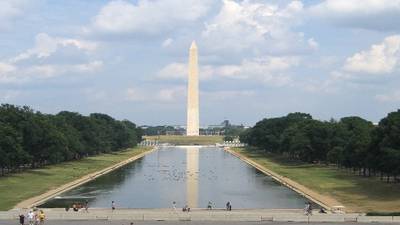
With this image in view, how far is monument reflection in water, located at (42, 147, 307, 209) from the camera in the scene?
5462 centimetres

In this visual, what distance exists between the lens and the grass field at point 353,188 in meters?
50.8

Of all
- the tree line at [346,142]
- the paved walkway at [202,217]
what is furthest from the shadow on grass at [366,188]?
the paved walkway at [202,217]

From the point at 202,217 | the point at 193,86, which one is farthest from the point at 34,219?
the point at 193,86

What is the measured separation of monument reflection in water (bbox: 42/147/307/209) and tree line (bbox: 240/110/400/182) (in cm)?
932

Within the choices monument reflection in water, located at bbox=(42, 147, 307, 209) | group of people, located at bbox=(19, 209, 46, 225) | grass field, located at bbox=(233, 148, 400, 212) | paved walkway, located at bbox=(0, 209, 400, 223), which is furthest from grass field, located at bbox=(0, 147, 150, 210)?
grass field, located at bbox=(233, 148, 400, 212)

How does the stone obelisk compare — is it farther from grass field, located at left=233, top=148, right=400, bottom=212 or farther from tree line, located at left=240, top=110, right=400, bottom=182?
grass field, located at left=233, top=148, right=400, bottom=212

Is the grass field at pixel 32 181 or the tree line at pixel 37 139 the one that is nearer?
the grass field at pixel 32 181

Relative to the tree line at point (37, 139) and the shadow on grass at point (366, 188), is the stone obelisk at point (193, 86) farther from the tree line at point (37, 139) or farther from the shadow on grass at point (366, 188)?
Answer: the shadow on grass at point (366, 188)

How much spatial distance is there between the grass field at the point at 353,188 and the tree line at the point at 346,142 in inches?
68.9

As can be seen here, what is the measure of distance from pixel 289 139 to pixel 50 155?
160 feet

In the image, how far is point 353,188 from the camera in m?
64.6

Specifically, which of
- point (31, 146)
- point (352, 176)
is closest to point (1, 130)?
point (31, 146)

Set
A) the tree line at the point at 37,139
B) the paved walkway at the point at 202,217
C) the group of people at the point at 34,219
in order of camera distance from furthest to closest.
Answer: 1. the tree line at the point at 37,139
2. the paved walkway at the point at 202,217
3. the group of people at the point at 34,219

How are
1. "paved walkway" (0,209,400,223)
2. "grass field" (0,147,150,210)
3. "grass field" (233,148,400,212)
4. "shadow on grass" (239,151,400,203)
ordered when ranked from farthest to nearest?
"grass field" (0,147,150,210) < "shadow on grass" (239,151,400,203) < "grass field" (233,148,400,212) < "paved walkway" (0,209,400,223)
